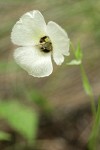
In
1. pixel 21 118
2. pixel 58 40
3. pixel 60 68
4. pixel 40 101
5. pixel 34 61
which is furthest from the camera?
pixel 60 68

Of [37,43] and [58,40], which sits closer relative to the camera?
[58,40]

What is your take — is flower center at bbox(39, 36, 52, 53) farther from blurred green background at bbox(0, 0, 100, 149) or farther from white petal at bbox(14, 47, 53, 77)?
blurred green background at bbox(0, 0, 100, 149)

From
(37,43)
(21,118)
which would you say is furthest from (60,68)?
(37,43)

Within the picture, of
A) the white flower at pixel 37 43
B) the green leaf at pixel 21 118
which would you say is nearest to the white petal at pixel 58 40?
the white flower at pixel 37 43

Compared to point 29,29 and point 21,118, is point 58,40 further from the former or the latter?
point 21,118

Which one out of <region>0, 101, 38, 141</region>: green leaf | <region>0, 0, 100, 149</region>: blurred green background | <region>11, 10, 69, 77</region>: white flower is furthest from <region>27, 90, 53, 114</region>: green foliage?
<region>11, 10, 69, 77</region>: white flower

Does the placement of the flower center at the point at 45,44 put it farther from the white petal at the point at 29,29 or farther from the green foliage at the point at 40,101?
the green foliage at the point at 40,101
